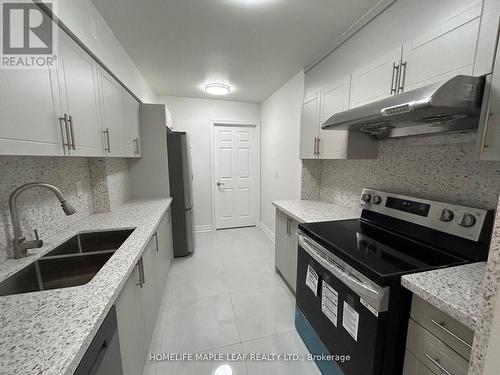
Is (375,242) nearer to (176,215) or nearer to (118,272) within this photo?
(118,272)

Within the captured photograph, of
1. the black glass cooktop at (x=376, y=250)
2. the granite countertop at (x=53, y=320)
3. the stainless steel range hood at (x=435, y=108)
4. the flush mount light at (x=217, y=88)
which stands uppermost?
the flush mount light at (x=217, y=88)

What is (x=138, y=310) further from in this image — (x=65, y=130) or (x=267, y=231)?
(x=267, y=231)

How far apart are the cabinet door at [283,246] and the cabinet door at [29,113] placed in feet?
5.95

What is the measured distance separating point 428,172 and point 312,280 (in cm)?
105

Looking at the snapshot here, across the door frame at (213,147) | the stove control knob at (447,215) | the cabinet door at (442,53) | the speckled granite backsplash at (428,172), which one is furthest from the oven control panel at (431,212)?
the door frame at (213,147)

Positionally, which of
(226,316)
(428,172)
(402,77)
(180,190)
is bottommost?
(226,316)

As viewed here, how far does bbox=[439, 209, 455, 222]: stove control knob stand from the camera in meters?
1.12

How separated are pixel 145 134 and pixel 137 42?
37.4 inches

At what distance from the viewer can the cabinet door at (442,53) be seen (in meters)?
0.93

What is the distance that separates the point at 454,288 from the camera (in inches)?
31.2

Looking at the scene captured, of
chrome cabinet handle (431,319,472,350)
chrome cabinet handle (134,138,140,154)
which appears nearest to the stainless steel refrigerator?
chrome cabinet handle (134,138,140,154)

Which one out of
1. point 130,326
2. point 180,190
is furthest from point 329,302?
point 180,190

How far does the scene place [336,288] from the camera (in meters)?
1.19

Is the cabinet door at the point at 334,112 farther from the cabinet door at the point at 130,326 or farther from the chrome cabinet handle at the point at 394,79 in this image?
the cabinet door at the point at 130,326
